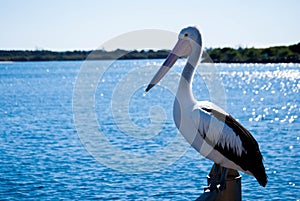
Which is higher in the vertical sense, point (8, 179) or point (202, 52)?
point (202, 52)

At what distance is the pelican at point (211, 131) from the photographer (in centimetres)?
408

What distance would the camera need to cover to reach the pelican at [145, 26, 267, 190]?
4078 millimetres

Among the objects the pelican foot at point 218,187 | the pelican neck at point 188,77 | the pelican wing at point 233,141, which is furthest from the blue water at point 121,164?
the pelican foot at point 218,187

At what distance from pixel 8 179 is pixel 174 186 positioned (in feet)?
13.8

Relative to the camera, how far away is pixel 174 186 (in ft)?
40.0

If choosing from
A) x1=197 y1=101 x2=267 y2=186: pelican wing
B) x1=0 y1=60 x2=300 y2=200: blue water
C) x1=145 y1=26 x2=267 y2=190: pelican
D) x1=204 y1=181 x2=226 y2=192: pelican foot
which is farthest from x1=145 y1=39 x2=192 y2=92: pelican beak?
x1=0 y1=60 x2=300 y2=200: blue water

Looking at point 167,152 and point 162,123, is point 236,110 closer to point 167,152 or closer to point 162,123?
point 162,123

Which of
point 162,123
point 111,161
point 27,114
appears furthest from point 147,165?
point 27,114

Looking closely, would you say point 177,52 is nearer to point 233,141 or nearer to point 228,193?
point 233,141

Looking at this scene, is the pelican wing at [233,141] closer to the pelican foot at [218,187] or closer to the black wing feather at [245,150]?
the black wing feather at [245,150]

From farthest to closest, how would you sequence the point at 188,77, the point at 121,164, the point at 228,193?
1. the point at 121,164
2. the point at 188,77
3. the point at 228,193

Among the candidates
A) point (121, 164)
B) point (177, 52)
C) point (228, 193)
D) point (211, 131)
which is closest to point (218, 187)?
point (228, 193)

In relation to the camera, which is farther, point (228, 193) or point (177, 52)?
point (177, 52)

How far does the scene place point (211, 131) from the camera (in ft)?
13.8
